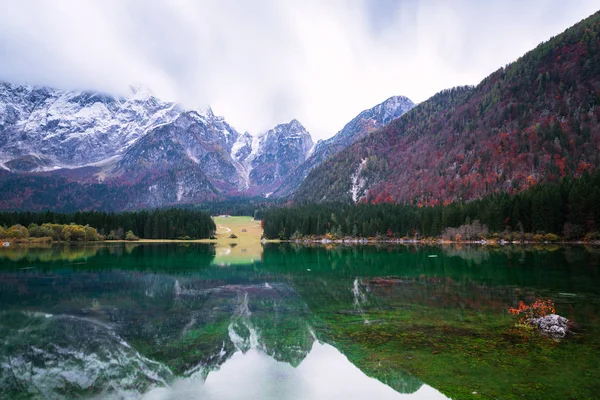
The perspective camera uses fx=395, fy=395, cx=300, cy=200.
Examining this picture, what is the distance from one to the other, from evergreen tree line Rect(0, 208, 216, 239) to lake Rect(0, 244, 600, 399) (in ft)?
423

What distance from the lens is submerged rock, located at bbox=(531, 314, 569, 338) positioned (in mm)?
22016

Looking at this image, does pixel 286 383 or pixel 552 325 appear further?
pixel 552 325

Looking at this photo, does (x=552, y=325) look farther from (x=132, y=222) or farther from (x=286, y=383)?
(x=132, y=222)

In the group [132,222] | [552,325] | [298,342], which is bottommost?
[298,342]

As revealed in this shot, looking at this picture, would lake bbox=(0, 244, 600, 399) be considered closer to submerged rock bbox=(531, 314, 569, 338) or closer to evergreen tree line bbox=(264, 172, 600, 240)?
submerged rock bbox=(531, 314, 569, 338)

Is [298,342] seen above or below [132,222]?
below

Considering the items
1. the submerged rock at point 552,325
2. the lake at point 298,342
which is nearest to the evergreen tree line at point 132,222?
the lake at point 298,342

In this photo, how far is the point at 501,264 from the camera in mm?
60000

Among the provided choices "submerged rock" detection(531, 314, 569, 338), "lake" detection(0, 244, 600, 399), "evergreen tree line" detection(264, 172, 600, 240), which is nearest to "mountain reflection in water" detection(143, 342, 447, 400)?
"lake" detection(0, 244, 600, 399)

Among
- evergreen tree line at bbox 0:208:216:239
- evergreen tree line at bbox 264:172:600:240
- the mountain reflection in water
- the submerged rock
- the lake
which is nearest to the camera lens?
the mountain reflection in water

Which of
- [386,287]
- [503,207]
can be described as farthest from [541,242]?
[386,287]

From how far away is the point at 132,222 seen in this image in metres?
175

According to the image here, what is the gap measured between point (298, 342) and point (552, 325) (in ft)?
48.4

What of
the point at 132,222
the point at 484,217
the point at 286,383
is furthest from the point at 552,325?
the point at 132,222
